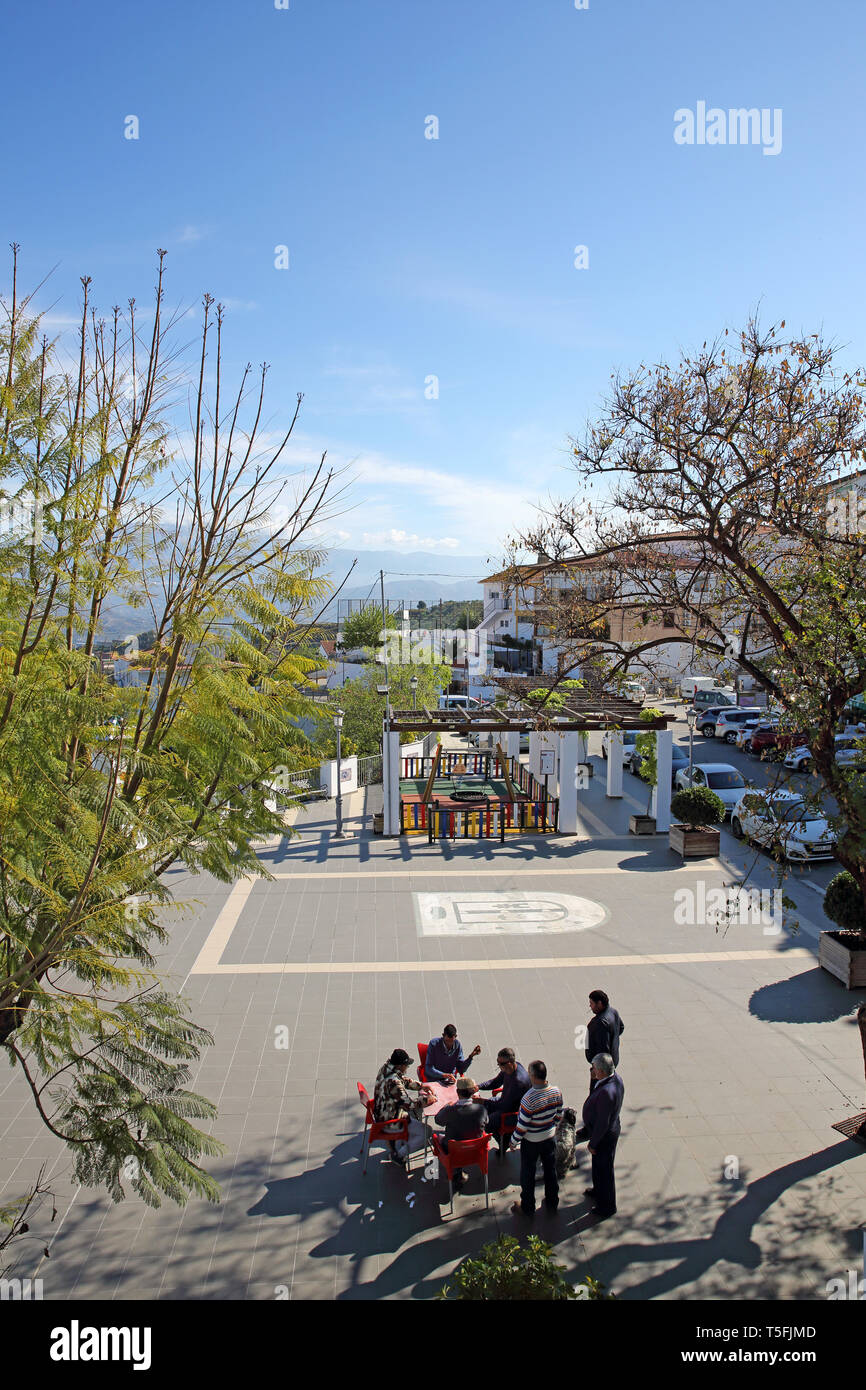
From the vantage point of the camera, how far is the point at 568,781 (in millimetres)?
16922

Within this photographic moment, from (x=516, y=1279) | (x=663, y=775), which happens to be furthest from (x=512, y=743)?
(x=516, y=1279)

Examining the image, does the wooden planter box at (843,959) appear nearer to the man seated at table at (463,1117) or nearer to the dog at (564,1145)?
the dog at (564,1145)

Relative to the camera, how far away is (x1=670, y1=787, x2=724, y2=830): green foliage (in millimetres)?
15234

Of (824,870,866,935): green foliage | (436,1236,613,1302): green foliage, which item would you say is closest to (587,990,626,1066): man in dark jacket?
(436,1236,613,1302): green foliage

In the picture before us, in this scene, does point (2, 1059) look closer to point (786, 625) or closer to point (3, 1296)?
point (3, 1296)

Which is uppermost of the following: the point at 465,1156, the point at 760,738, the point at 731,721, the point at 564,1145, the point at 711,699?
the point at 711,699

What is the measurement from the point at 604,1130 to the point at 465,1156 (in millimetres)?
1074

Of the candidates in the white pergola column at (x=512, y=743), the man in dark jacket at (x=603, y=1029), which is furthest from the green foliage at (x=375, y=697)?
the man in dark jacket at (x=603, y=1029)

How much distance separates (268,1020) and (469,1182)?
338cm

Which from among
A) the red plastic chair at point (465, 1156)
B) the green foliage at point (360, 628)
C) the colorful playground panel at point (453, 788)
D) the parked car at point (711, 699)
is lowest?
the red plastic chair at point (465, 1156)

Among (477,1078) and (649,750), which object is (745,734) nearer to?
(649,750)

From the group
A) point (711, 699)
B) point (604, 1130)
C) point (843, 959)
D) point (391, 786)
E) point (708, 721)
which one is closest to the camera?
point (604, 1130)

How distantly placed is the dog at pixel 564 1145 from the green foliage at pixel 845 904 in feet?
16.5

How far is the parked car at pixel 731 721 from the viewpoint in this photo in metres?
29.8
